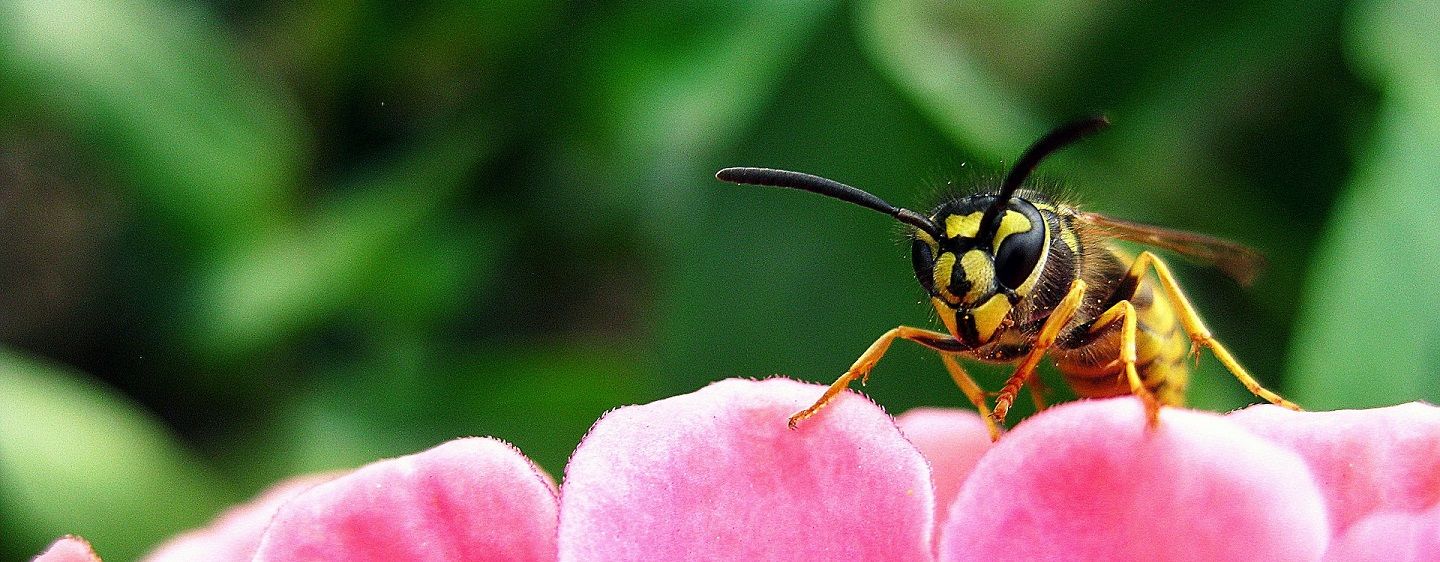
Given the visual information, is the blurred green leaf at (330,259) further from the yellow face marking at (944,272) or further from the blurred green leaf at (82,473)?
the yellow face marking at (944,272)

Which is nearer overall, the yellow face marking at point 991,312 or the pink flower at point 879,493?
the pink flower at point 879,493

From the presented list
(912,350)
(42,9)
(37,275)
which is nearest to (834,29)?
(912,350)

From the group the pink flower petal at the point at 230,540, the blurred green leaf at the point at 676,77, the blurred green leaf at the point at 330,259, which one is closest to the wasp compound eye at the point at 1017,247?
the pink flower petal at the point at 230,540

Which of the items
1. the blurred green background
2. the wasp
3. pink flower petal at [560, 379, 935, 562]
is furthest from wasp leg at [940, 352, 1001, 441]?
the blurred green background

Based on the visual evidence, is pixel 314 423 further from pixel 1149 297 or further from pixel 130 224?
pixel 1149 297

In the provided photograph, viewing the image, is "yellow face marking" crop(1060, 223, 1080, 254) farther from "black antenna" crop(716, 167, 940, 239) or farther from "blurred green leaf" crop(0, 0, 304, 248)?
"blurred green leaf" crop(0, 0, 304, 248)

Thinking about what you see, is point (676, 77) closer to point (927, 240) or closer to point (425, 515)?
point (927, 240)

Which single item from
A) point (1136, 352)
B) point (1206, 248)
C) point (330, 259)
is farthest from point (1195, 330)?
point (330, 259)
